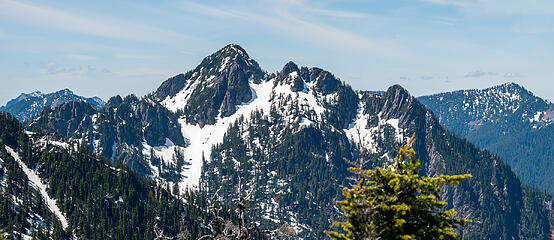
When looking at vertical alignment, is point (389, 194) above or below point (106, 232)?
above

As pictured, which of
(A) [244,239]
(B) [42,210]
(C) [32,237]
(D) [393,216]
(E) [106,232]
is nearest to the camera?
(A) [244,239]

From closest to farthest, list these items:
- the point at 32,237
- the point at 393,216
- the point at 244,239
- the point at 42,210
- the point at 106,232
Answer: the point at 244,239
the point at 393,216
the point at 32,237
the point at 42,210
the point at 106,232

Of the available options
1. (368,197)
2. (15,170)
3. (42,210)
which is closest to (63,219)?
(42,210)

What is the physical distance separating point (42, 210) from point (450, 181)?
186180 millimetres

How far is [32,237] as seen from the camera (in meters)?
156

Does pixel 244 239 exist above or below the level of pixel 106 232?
above

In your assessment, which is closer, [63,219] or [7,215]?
[7,215]

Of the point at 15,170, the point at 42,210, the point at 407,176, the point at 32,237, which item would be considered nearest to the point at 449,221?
the point at 407,176

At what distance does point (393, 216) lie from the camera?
2531 cm

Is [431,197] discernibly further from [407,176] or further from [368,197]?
[368,197]

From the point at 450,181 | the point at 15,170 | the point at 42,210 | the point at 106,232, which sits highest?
the point at 450,181

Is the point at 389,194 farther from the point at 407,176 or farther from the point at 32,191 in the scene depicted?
the point at 32,191

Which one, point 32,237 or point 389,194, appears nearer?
point 389,194

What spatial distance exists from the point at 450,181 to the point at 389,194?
150 inches
